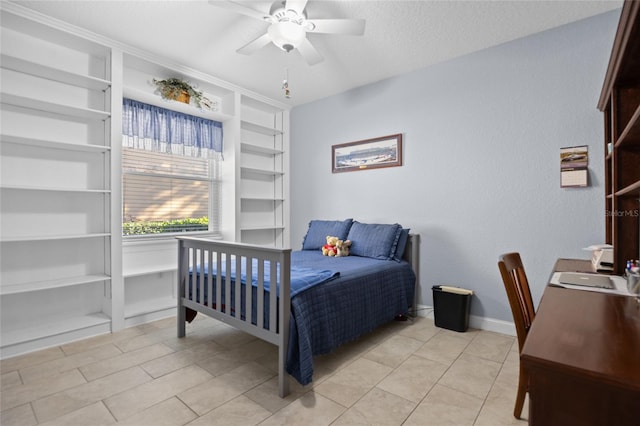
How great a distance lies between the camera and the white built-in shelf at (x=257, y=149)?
400 centimetres

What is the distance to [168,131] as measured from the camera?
11.0 ft

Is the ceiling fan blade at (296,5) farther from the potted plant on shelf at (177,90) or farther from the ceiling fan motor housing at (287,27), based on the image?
the potted plant on shelf at (177,90)

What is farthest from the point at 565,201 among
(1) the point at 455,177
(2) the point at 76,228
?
(2) the point at 76,228

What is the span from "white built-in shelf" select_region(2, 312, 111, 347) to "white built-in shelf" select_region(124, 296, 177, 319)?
0.66 feet

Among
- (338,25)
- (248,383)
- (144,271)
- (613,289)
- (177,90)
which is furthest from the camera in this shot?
(177,90)

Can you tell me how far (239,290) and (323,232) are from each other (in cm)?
165

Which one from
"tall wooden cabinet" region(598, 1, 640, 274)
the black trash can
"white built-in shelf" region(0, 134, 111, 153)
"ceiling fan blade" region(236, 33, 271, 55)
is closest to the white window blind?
"white built-in shelf" region(0, 134, 111, 153)

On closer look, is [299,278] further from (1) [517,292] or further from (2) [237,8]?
(2) [237,8]

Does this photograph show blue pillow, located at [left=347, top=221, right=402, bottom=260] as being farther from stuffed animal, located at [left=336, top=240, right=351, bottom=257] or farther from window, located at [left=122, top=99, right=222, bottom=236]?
window, located at [left=122, top=99, right=222, bottom=236]

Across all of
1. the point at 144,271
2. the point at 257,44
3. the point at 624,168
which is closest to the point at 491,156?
the point at 624,168

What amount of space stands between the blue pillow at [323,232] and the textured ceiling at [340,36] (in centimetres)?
162

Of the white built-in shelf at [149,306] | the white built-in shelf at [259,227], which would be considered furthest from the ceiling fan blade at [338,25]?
the white built-in shelf at [149,306]

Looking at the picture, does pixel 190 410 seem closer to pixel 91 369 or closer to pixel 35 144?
pixel 91 369

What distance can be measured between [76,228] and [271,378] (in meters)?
2.19
